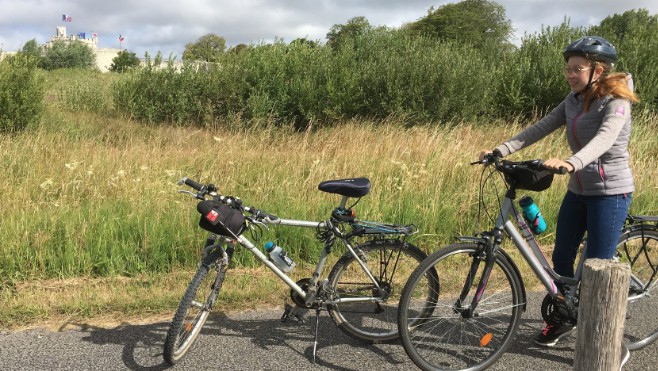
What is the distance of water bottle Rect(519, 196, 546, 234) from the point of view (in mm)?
3170

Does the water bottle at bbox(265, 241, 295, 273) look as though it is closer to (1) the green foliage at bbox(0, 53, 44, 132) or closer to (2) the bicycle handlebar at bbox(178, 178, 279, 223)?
(2) the bicycle handlebar at bbox(178, 178, 279, 223)

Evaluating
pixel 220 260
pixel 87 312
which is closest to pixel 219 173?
pixel 87 312

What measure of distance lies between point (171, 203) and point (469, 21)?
184 ft

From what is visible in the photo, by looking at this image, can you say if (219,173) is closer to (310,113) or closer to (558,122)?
(558,122)

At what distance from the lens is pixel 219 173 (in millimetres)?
7215

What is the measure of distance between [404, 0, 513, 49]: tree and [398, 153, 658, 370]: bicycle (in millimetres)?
50266

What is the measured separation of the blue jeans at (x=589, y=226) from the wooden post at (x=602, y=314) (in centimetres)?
87

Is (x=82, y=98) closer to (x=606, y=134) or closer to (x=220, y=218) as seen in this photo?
(x=220, y=218)

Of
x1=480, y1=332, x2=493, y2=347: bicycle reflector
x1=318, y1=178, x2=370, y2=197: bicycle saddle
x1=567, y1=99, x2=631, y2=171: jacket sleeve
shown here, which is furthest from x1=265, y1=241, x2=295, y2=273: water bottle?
x1=567, y1=99, x2=631, y2=171: jacket sleeve

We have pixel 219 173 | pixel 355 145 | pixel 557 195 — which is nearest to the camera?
pixel 557 195

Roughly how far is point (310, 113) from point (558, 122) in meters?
11.3

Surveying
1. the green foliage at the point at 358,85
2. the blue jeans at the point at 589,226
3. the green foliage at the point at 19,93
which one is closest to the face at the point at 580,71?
the blue jeans at the point at 589,226

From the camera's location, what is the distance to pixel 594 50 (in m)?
2.86

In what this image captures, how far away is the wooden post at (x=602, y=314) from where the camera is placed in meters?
2.21
